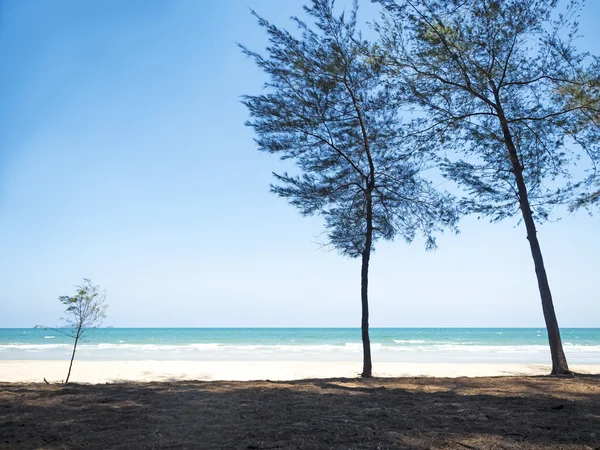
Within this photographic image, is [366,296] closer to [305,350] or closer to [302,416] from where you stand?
[302,416]

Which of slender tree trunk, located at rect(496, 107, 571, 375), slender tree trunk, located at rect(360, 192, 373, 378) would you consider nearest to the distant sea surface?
slender tree trunk, located at rect(360, 192, 373, 378)

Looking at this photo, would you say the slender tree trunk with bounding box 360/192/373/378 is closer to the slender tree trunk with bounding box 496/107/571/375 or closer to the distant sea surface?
the slender tree trunk with bounding box 496/107/571/375

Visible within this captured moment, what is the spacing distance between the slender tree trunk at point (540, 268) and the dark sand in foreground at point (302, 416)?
253 cm

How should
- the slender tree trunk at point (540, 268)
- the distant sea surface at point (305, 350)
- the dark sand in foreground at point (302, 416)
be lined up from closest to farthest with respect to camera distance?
1. the dark sand in foreground at point (302, 416)
2. the slender tree trunk at point (540, 268)
3. the distant sea surface at point (305, 350)

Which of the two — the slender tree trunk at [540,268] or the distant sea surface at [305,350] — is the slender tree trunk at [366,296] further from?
the distant sea surface at [305,350]

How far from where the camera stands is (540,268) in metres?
9.03

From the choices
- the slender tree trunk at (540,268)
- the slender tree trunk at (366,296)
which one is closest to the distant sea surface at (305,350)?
the slender tree trunk at (366,296)

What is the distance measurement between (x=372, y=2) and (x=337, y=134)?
3146mm

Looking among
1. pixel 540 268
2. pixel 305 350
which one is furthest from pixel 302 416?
pixel 305 350

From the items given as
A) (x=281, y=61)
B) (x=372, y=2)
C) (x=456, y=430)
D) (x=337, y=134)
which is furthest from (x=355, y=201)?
(x=456, y=430)

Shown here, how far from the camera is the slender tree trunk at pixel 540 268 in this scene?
8453mm

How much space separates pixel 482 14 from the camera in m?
9.31

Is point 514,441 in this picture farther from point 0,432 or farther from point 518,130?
point 518,130

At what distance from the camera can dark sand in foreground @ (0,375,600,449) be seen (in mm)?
3400
